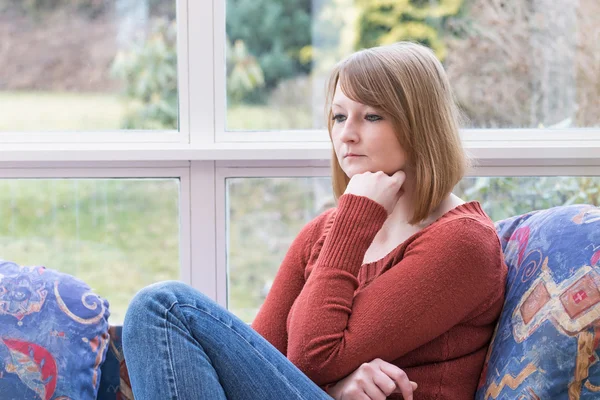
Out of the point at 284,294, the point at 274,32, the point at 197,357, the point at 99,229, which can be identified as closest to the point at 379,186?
the point at 284,294

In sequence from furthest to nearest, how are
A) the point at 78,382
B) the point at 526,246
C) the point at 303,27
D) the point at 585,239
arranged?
the point at 303,27, the point at 78,382, the point at 526,246, the point at 585,239

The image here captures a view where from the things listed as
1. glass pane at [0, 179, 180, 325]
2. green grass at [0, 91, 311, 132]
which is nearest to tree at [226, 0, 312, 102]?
green grass at [0, 91, 311, 132]

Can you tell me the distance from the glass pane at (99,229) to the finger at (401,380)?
1.02m

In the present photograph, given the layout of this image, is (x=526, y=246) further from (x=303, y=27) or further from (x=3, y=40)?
(x=3, y=40)

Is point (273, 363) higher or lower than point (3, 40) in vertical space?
lower

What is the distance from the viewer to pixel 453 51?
82.9 inches

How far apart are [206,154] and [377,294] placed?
0.84 meters

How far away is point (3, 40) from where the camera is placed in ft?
7.11

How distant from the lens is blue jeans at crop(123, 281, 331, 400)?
1.26 m

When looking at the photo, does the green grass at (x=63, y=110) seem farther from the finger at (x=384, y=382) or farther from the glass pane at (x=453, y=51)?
the finger at (x=384, y=382)

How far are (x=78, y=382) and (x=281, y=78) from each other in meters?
1.02

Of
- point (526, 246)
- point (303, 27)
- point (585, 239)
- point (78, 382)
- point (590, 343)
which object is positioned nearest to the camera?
point (590, 343)

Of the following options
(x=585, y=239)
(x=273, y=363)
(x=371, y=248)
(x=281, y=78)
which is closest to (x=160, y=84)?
(x=281, y=78)

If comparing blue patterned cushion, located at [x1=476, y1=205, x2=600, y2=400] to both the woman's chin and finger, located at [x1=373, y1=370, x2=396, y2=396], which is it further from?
the woman's chin
